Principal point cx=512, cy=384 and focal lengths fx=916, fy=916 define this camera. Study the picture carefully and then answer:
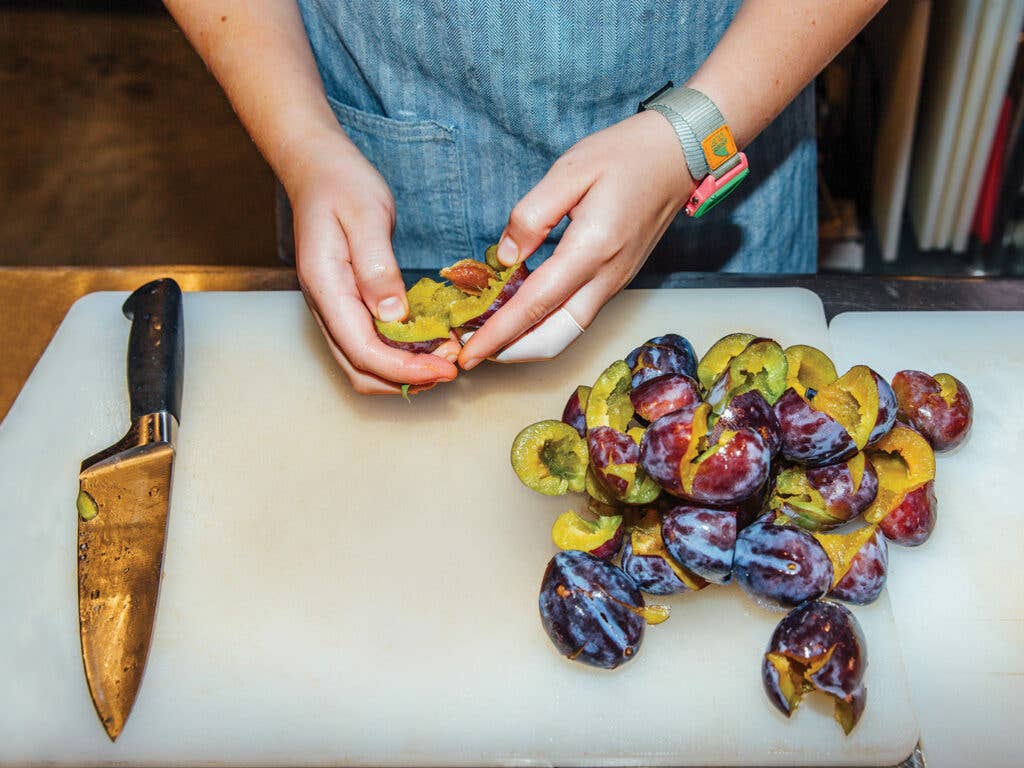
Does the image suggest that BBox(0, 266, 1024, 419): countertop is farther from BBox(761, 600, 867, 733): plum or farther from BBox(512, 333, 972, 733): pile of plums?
BBox(761, 600, 867, 733): plum

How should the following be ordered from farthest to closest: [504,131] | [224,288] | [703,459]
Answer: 1. [224,288]
2. [504,131]
3. [703,459]

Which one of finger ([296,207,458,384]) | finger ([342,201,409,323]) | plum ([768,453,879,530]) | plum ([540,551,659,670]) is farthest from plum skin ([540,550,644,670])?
finger ([342,201,409,323])

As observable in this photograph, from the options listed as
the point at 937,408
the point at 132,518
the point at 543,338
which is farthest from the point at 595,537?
the point at 132,518

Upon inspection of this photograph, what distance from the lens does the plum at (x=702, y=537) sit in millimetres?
1115

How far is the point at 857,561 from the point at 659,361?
0.37 metres

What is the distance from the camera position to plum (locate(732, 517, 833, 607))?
112 centimetres

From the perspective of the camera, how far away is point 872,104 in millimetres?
2977

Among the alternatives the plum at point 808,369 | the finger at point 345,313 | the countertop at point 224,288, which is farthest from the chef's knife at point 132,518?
the plum at point 808,369

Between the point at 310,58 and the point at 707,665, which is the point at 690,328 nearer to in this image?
the point at 707,665

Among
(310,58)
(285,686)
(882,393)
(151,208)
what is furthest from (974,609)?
(151,208)

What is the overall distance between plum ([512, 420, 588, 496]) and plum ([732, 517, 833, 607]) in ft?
0.80

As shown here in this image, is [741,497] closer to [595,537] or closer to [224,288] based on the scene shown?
[595,537]

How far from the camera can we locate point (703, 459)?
1.08 metres

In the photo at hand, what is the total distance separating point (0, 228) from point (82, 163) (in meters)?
0.43
